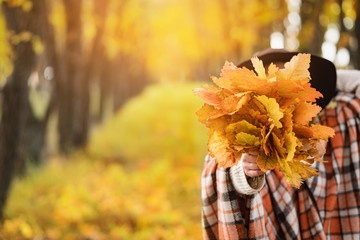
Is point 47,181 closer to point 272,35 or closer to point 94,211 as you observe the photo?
point 94,211

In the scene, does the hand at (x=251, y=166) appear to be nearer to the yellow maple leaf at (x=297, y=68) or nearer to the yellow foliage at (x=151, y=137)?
the yellow maple leaf at (x=297, y=68)

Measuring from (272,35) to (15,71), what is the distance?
349 inches

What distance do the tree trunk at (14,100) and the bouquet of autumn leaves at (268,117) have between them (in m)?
4.17

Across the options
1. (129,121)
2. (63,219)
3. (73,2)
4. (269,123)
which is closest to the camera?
(269,123)

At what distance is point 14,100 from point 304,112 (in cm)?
451

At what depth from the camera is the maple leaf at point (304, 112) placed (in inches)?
64.9

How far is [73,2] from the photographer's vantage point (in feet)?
30.9

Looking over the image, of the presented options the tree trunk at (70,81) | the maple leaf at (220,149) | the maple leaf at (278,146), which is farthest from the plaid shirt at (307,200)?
the tree trunk at (70,81)

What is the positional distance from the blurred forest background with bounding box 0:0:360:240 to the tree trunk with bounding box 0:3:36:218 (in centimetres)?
1

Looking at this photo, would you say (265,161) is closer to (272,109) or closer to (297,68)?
(272,109)

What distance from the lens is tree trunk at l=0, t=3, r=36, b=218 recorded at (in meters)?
5.17

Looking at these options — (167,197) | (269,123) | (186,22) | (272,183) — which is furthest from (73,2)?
(186,22)

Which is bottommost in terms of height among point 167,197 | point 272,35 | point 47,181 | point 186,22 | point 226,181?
point 167,197

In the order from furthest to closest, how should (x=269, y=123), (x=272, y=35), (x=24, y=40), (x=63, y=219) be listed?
(x=272, y=35) → (x=63, y=219) → (x=24, y=40) → (x=269, y=123)
